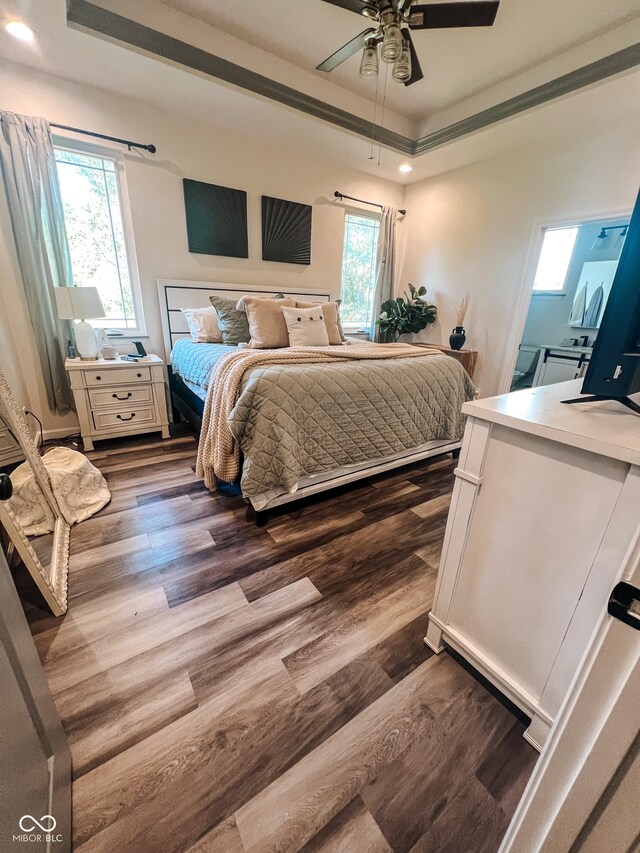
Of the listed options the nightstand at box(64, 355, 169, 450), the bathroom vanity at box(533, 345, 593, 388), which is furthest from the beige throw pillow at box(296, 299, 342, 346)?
the bathroom vanity at box(533, 345, 593, 388)

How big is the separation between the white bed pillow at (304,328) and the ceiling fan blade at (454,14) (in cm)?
170

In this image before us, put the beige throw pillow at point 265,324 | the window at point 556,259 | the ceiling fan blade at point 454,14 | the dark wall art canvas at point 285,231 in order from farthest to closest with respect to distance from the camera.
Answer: the window at point 556,259, the dark wall art canvas at point 285,231, the beige throw pillow at point 265,324, the ceiling fan blade at point 454,14

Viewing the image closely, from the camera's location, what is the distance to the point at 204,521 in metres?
1.91

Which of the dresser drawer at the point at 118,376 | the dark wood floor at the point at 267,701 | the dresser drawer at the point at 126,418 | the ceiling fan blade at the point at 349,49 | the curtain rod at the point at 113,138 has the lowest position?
the dark wood floor at the point at 267,701

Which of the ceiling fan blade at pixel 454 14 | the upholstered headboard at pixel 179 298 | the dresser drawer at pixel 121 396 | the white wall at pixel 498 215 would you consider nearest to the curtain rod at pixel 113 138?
the upholstered headboard at pixel 179 298

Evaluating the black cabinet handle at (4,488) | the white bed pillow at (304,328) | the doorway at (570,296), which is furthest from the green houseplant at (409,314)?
the black cabinet handle at (4,488)

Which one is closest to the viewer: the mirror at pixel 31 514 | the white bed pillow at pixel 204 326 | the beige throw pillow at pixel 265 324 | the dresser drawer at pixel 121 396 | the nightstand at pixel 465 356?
the mirror at pixel 31 514

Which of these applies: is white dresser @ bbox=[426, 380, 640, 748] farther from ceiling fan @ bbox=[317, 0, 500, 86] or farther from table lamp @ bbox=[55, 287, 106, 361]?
table lamp @ bbox=[55, 287, 106, 361]

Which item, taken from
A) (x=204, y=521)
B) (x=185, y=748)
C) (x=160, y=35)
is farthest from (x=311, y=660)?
(x=160, y=35)

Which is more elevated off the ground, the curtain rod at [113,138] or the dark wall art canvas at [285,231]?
the curtain rod at [113,138]

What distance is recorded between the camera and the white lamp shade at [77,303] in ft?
7.78

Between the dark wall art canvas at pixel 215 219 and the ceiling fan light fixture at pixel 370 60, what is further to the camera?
the dark wall art canvas at pixel 215 219

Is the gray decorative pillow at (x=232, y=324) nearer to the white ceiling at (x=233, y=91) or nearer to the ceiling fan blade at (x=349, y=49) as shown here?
the white ceiling at (x=233, y=91)

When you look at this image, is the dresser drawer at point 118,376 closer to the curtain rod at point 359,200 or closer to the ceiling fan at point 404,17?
the ceiling fan at point 404,17
